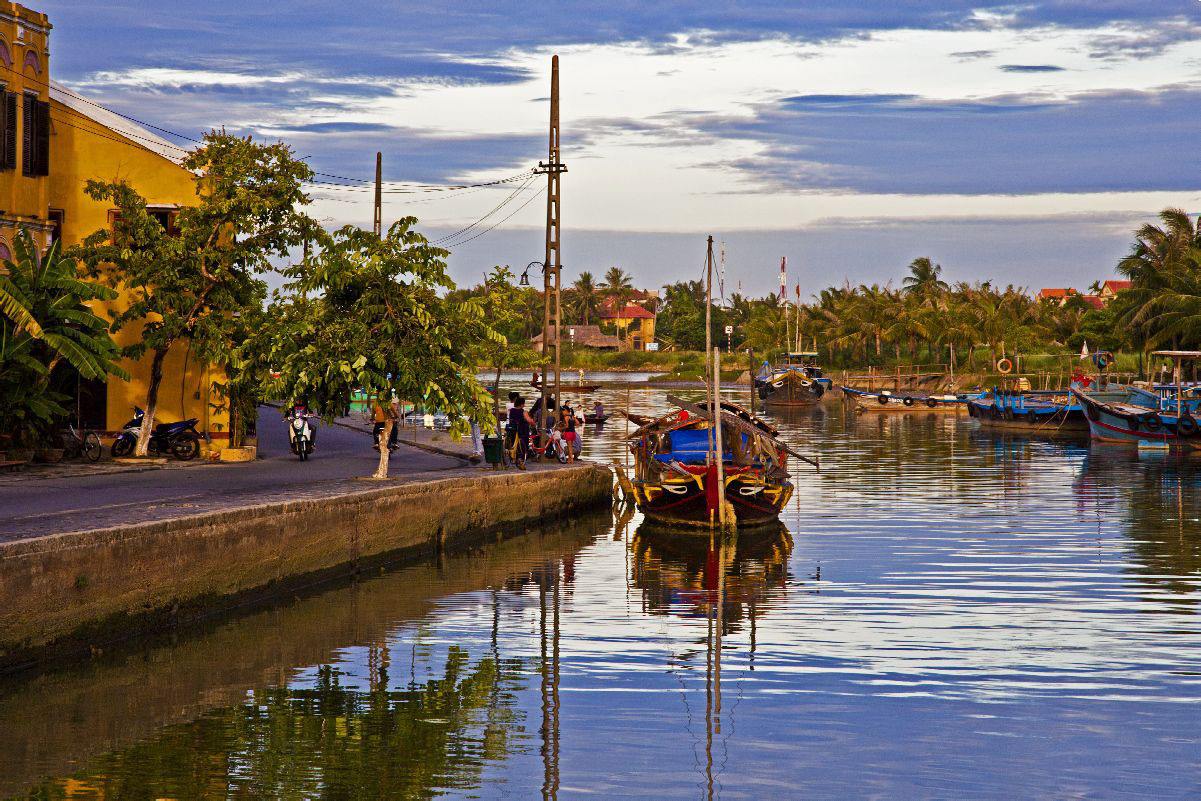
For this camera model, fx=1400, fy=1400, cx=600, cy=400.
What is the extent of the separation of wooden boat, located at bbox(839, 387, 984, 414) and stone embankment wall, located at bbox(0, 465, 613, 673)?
67.7 meters

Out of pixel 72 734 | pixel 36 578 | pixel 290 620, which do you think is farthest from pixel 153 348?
pixel 72 734

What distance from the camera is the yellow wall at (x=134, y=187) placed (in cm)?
3042

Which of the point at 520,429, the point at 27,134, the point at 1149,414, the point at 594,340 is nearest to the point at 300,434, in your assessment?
the point at 520,429

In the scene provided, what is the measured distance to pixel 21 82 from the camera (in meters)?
28.6

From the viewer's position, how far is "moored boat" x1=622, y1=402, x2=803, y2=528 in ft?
98.7

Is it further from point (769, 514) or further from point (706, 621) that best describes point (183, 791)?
point (769, 514)

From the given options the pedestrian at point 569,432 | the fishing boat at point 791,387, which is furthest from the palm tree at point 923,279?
the pedestrian at point 569,432

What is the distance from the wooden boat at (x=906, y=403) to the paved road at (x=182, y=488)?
61.5 meters

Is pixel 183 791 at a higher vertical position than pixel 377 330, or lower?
lower

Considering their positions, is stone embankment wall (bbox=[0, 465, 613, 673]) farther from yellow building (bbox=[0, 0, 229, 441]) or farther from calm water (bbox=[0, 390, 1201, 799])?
yellow building (bbox=[0, 0, 229, 441])

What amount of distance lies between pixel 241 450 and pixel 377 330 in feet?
23.5

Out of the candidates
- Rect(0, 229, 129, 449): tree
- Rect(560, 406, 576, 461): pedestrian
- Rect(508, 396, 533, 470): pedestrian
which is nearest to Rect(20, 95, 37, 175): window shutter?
Rect(0, 229, 129, 449): tree

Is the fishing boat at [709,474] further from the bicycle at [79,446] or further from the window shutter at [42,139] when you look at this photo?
the window shutter at [42,139]

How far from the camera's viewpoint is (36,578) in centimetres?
1590
